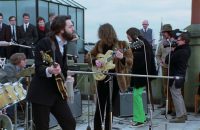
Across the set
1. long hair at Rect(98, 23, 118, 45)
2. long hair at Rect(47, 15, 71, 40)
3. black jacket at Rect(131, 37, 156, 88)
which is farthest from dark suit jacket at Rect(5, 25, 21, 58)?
long hair at Rect(47, 15, 71, 40)

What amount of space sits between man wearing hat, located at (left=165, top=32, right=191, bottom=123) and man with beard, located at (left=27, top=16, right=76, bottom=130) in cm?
360

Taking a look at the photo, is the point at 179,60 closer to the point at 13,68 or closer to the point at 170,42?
the point at 170,42

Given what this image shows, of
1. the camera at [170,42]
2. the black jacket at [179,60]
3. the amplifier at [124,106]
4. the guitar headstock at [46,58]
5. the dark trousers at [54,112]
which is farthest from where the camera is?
the amplifier at [124,106]

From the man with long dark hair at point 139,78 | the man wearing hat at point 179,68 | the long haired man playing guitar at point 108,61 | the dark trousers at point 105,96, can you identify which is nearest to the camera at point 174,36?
the man wearing hat at point 179,68

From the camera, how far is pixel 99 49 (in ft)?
22.1

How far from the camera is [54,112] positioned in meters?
5.24

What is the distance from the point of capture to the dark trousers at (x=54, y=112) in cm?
512

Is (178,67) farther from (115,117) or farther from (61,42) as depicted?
(61,42)

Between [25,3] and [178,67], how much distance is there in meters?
11.1

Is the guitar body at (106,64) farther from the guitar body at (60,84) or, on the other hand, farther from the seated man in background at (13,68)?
the guitar body at (60,84)

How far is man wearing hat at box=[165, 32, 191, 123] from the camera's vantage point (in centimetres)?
839

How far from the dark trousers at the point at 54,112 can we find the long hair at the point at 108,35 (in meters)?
1.73

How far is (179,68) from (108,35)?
2.27 metres

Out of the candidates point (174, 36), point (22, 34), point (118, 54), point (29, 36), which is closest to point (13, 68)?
point (118, 54)
